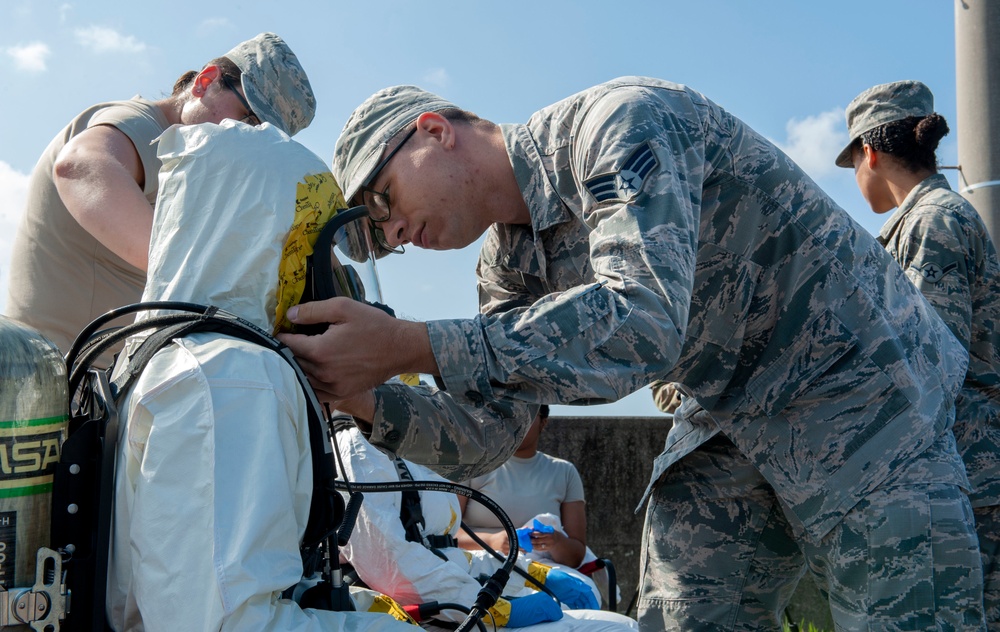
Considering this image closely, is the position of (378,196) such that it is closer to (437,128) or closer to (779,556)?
(437,128)

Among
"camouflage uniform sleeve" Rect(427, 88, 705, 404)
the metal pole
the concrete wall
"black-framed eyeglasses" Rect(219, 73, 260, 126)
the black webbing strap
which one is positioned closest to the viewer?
"camouflage uniform sleeve" Rect(427, 88, 705, 404)

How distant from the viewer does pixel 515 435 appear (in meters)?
2.53

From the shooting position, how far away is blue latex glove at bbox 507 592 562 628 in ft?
12.9

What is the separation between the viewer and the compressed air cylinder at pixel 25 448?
1549 millimetres

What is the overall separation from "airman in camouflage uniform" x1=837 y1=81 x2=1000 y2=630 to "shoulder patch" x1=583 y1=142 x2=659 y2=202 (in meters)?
1.73

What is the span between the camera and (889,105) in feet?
12.2

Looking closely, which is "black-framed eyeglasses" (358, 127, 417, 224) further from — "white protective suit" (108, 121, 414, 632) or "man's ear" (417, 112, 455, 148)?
"white protective suit" (108, 121, 414, 632)

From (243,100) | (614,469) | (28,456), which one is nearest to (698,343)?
(28,456)

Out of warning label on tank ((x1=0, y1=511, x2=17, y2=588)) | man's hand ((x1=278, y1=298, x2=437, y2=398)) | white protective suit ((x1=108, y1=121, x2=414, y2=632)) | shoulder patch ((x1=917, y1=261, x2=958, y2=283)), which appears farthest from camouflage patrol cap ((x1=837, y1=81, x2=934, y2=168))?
warning label on tank ((x1=0, y1=511, x2=17, y2=588))

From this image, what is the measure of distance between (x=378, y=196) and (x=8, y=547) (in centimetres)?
117

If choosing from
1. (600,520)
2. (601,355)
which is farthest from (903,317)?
(600,520)

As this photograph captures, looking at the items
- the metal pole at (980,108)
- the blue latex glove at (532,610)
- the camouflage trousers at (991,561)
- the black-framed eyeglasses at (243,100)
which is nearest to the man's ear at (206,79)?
the black-framed eyeglasses at (243,100)

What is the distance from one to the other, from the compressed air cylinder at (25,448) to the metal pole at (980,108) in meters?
4.45

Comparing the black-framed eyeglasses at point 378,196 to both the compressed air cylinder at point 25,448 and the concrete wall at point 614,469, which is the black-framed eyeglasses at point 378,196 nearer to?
the compressed air cylinder at point 25,448
